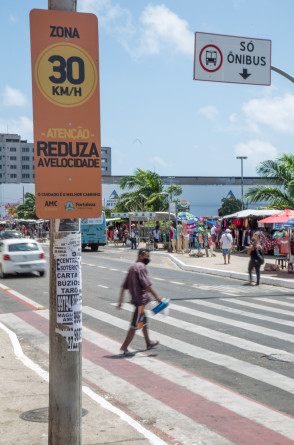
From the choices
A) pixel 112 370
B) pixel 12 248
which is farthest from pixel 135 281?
pixel 12 248

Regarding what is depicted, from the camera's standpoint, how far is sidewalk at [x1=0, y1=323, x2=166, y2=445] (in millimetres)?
5851

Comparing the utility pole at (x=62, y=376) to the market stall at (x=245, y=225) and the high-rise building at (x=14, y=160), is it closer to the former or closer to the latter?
the market stall at (x=245, y=225)

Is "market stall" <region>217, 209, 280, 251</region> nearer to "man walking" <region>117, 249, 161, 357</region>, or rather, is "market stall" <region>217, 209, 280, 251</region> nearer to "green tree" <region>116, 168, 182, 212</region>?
"green tree" <region>116, 168, 182, 212</region>

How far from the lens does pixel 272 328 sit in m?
12.3

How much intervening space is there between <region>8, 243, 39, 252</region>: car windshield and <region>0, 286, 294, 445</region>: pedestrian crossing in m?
8.35

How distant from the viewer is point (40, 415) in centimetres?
659

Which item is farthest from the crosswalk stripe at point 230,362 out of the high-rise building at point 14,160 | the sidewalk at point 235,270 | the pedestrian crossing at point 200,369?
the high-rise building at point 14,160

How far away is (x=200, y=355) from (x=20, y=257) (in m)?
14.3

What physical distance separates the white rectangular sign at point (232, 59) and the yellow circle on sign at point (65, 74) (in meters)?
7.83

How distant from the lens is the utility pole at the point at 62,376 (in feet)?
15.4

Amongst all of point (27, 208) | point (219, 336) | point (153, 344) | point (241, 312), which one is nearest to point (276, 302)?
point (241, 312)

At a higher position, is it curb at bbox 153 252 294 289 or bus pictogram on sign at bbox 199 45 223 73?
bus pictogram on sign at bbox 199 45 223 73

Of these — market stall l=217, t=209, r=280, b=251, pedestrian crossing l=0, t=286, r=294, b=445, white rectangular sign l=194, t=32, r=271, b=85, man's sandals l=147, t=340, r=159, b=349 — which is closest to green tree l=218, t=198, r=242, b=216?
market stall l=217, t=209, r=280, b=251

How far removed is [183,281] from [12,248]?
7.06 metres
